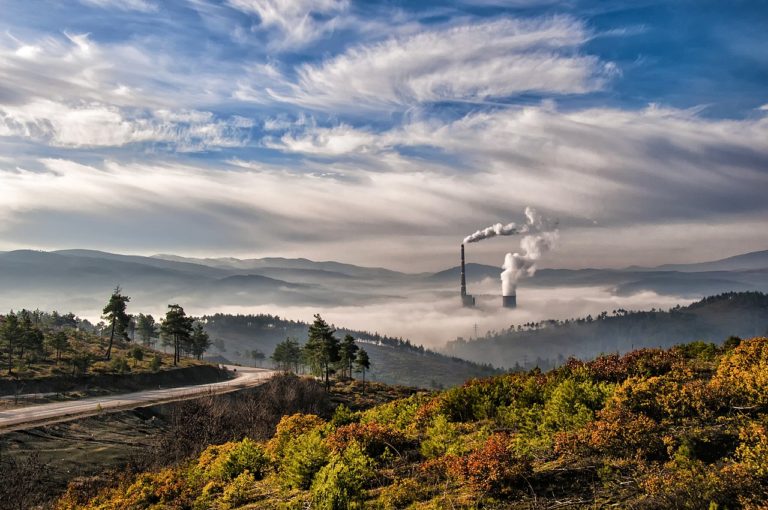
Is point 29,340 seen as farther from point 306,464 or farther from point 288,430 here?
point 306,464

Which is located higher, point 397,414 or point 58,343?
point 397,414

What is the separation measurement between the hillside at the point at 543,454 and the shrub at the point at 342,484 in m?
0.04

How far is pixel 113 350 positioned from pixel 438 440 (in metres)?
108

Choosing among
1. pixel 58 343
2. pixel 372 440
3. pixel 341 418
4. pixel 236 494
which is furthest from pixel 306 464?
pixel 58 343

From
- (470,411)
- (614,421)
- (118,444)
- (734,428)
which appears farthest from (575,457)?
(118,444)

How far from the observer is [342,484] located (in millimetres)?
12109

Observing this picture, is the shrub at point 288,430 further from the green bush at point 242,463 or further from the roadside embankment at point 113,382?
the roadside embankment at point 113,382

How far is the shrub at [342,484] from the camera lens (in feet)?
37.6

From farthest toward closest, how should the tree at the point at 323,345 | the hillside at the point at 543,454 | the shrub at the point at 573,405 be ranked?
the tree at the point at 323,345 < the shrub at the point at 573,405 < the hillside at the point at 543,454

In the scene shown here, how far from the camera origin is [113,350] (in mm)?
104500

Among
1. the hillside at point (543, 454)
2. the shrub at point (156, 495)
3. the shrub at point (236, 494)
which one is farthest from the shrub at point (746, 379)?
the shrub at point (156, 495)

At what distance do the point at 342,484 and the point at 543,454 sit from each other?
5.23m

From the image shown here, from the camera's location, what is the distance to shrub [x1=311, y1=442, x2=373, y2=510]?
37.6 feet

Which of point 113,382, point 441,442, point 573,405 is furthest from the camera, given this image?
point 113,382
